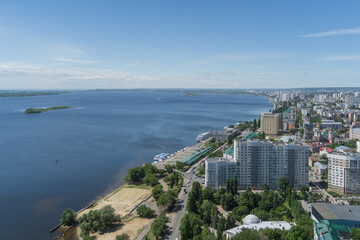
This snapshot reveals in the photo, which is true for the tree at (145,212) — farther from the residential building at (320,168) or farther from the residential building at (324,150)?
the residential building at (324,150)

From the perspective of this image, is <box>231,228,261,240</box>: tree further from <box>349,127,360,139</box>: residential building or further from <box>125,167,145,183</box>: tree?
<box>349,127,360,139</box>: residential building

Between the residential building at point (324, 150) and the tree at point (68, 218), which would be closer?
the tree at point (68, 218)

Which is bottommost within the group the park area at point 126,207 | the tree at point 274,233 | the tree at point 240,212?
the park area at point 126,207

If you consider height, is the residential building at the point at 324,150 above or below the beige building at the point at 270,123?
below

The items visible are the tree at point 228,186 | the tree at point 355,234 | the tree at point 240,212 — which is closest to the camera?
the tree at point 355,234

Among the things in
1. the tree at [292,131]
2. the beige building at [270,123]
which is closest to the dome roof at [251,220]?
the beige building at [270,123]

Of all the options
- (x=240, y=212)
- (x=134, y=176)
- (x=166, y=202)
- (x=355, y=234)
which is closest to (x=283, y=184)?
(x=240, y=212)

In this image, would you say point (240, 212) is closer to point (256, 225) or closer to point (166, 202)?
point (256, 225)
